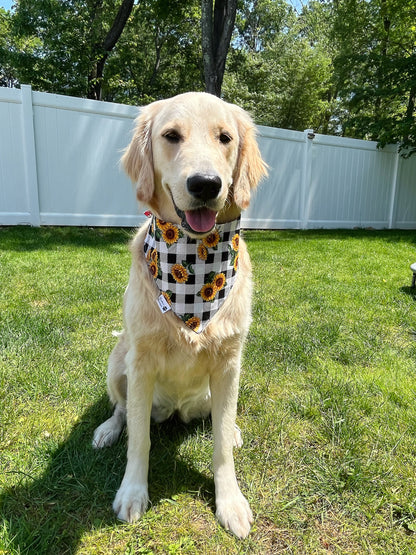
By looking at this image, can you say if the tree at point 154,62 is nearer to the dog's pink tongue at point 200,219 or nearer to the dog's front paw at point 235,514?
the dog's pink tongue at point 200,219

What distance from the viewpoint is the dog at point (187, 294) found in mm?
1481

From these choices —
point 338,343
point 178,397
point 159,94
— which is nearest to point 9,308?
point 178,397

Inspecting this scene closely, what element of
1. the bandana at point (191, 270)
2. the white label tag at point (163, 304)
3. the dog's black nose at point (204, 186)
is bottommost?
the white label tag at point (163, 304)

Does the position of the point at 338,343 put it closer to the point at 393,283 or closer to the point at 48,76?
the point at 393,283

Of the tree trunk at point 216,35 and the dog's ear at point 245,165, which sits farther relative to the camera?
the tree trunk at point 216,35

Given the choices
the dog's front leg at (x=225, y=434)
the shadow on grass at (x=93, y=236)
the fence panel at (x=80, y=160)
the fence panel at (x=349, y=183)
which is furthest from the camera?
the fence panel at (x=349, y=183)

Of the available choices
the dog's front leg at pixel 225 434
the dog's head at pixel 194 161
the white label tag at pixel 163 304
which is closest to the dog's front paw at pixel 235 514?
the dog's front leg at pixel 225 434

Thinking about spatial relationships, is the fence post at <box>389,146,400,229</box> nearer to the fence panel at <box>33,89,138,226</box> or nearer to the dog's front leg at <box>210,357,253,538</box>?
the fence panel at <box>33,89,138,226</box>

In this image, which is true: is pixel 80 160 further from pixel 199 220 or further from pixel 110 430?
pixel 199 220

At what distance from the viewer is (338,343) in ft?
9.87

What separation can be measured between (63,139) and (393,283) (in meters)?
6.27

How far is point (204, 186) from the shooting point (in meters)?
1.33

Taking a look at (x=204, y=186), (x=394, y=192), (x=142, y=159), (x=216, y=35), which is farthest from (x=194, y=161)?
(x=394, y=192)

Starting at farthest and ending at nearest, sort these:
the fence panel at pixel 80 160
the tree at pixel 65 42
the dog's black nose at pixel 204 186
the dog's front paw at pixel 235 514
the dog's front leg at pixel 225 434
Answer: the tree at pixel 65 42
the fence panel at pixel 80 160
the dog's front leg at pixel 225 434
the dog's front paw at pixel 235 514
the dog's black nose at pixel 204 186
